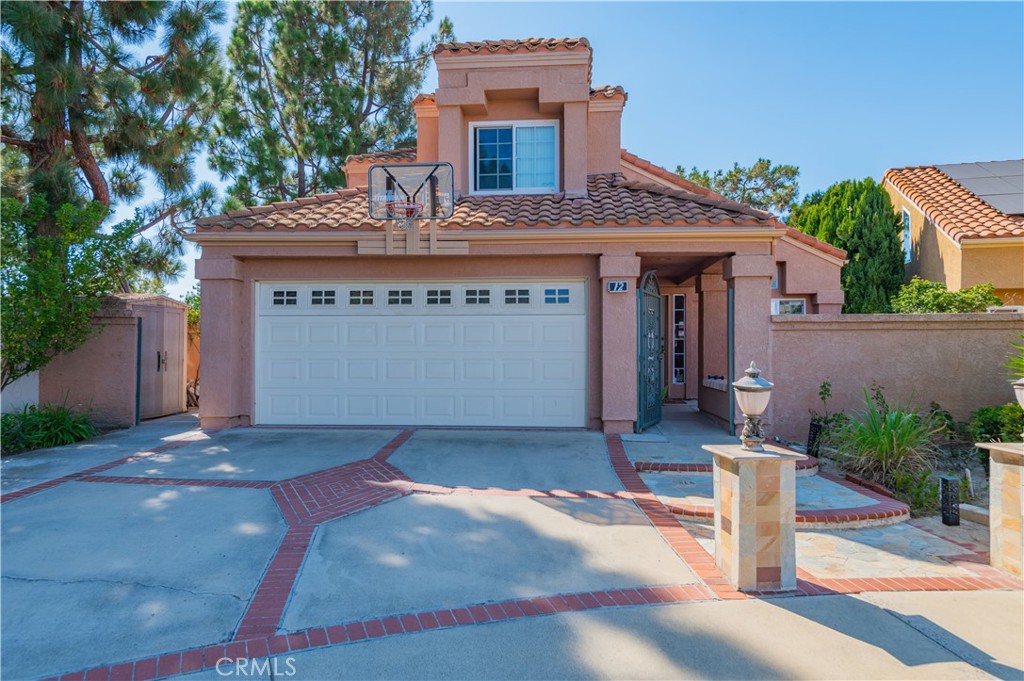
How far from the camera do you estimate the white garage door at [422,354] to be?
9664 millimetres

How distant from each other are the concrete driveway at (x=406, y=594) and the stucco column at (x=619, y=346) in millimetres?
2680

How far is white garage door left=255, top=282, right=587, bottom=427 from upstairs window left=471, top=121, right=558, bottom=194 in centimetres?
269

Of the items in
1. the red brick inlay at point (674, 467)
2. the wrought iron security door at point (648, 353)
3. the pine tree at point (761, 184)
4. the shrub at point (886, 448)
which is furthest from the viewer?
the pine tree at point (761, 184)

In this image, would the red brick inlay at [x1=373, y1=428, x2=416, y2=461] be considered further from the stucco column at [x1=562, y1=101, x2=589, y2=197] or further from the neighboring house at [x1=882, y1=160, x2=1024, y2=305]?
the neighboring house at [x1=882, y1=160, x2=1024, y2=305]

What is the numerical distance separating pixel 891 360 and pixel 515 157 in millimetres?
7725

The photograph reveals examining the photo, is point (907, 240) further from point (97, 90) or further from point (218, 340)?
point (97, 90)

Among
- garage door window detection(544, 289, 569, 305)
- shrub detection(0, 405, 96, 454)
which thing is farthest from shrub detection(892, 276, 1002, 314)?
shrub detection(0, 405, 96, 454)

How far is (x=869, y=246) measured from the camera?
1514 centimetres

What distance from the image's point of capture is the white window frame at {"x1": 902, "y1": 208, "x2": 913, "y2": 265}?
15953mm

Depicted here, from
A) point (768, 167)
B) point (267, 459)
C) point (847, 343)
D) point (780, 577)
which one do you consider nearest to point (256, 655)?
point (780, 577)

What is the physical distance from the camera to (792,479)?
4.11m

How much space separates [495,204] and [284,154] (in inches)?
436

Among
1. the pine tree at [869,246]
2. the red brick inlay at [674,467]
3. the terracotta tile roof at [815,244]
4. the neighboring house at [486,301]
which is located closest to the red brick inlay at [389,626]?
the red brick inlay at [674,467]

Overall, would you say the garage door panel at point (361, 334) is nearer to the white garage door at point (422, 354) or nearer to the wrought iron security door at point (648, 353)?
the white garage door at point (422, 354)
